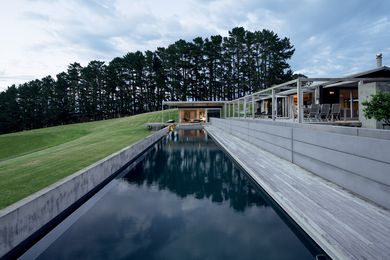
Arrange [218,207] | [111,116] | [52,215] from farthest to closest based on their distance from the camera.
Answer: [111,116]
[218,207]
[52,215]

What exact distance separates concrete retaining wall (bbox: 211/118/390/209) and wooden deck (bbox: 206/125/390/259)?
0.72ft

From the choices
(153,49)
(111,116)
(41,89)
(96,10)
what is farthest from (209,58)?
(41,89)

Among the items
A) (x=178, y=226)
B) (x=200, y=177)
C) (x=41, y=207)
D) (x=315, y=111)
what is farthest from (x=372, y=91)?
(x=41, y=207)

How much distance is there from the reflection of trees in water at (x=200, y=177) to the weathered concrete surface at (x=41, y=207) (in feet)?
7.19

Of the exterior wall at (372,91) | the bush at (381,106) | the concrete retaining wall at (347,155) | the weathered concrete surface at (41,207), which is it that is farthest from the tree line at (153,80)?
the weathered concrete surface at (41,207)

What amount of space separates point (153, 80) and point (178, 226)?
2445 inches

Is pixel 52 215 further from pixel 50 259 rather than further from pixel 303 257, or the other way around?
pixel 303 257

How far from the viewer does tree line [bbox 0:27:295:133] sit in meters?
53.0

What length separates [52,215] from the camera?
189 inches

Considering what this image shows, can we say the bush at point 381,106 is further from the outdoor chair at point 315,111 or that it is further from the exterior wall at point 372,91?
the outdoor chair at point 315,111

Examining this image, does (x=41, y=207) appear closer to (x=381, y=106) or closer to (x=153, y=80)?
(x=381, y=106)

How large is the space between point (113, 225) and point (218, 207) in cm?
231

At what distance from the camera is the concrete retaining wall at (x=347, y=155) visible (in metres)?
4.45

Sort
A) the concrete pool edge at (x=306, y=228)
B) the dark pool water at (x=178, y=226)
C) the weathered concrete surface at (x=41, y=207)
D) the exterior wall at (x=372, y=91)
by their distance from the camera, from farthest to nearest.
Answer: the exterior wall at (x=372, y=91)
the dark pool water at (x=178, y=226)
the weathered concrete surface at (x=41, y=207)
the concrete pool edge at (x=306, y=228)
